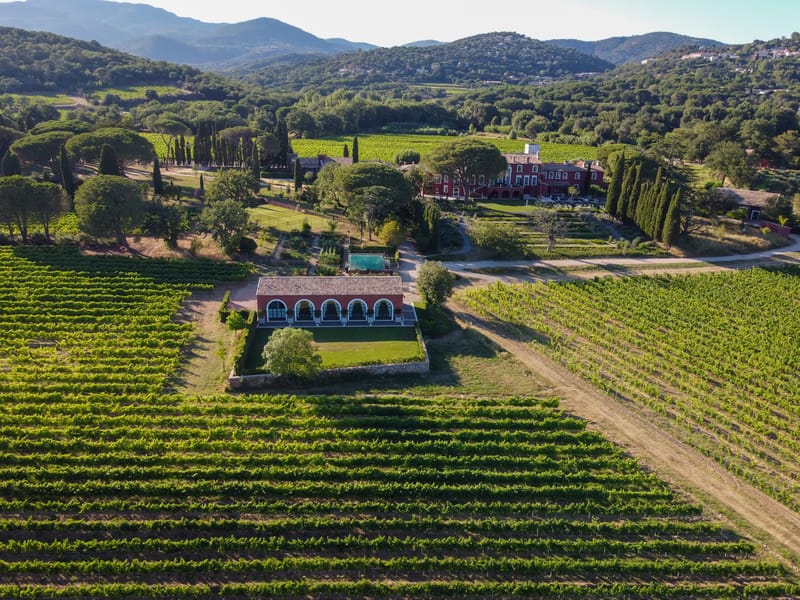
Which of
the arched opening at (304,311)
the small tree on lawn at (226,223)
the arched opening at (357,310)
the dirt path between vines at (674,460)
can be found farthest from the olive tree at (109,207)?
the dirt path between vines at (674,460)

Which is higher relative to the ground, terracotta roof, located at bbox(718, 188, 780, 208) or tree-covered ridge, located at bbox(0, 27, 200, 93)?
tree-covered ridge, located at bbox(0, 27, 200, 93)

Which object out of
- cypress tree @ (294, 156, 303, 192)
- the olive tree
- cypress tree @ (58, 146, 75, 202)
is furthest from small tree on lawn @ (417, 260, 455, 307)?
cypress tree @ (58, 146, 75, 202)

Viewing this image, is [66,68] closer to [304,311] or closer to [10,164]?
[10,164]

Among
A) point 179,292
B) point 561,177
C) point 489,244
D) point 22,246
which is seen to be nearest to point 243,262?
point 179,292

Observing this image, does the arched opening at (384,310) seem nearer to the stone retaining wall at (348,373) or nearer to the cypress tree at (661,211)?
the stone retaining wall at (348,373)

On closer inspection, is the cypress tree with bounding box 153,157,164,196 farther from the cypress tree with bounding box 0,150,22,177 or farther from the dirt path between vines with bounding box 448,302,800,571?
the dirt path between vines with bounding box 448,302,800,571

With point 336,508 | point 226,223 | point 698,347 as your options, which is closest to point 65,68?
point 226,223
